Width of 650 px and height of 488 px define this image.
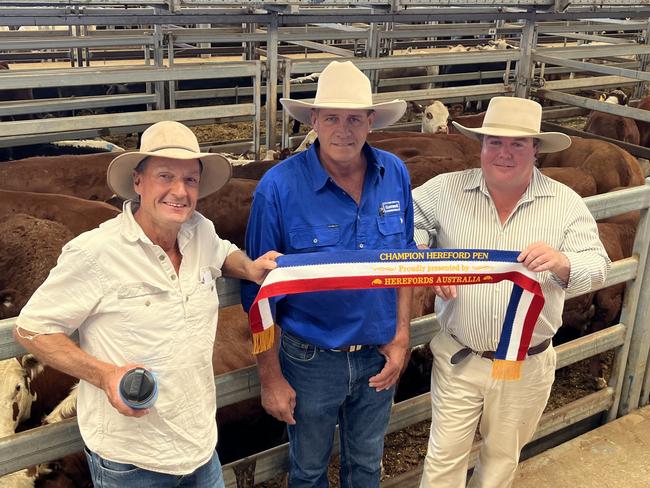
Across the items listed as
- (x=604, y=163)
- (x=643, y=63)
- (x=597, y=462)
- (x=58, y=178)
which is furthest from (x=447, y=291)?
(x=643, y=63)

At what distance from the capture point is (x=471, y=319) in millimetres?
2959

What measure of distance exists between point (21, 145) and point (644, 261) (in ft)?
23.7

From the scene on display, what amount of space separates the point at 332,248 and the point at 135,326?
89cm

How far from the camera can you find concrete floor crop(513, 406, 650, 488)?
3793 millimetres

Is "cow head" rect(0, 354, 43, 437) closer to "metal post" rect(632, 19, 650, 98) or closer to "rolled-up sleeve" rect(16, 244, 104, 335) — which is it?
"rolled-up sleeve" rect(16, 244, 104, 335)

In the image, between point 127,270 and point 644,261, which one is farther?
point 644,261

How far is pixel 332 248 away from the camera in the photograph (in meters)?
2.76

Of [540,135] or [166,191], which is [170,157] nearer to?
[166,191]

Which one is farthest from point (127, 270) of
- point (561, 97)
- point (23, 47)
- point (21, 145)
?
point (23, 47)

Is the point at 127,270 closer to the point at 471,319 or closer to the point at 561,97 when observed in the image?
the point at 471,319

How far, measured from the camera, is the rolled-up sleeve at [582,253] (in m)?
2.74

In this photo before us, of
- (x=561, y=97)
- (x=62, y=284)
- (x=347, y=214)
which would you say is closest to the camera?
(x=62, y=284)

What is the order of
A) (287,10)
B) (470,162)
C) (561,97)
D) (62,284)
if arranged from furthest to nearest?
(561,97)
(470,162)
(287,10)
(62,284)

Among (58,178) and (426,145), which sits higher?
(426,145)
